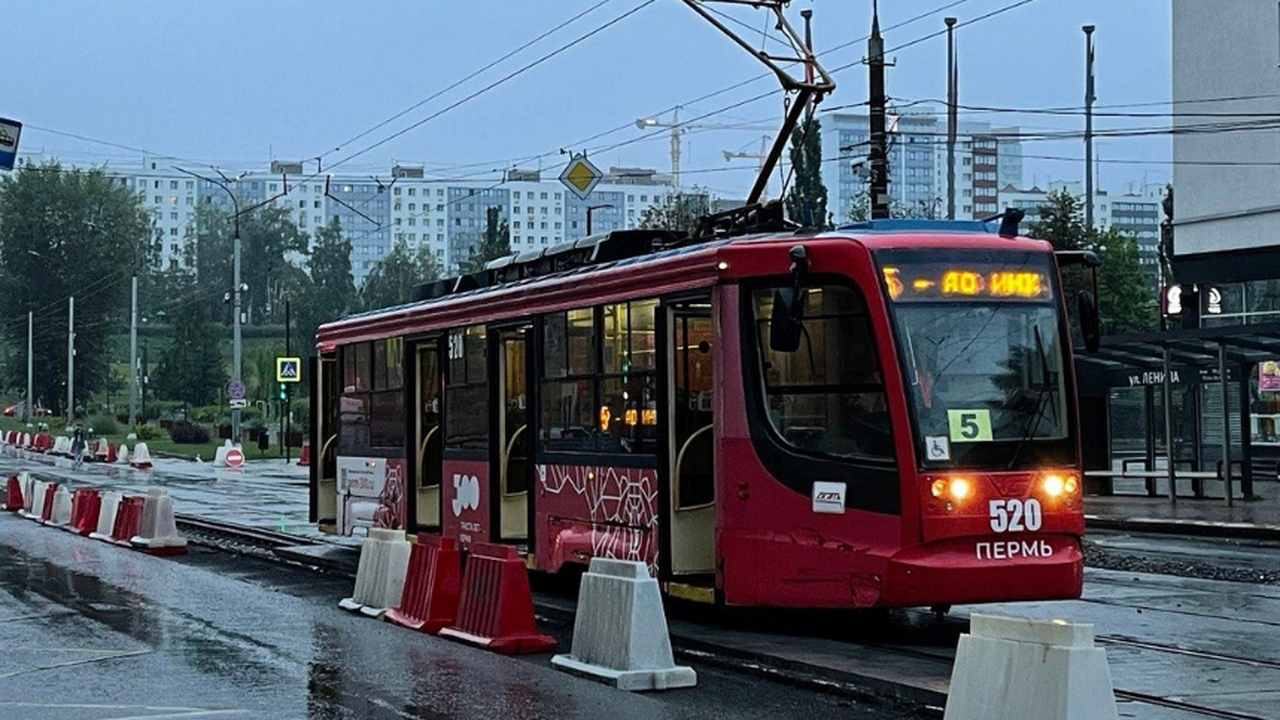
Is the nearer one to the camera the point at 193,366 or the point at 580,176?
the point at 580,176

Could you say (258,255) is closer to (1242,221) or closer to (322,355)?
(1242,221)

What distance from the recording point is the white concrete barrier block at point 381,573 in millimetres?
15352

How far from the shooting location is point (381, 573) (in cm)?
1567

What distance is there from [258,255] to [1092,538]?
5474 inches

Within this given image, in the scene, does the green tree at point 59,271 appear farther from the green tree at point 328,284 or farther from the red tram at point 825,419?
the red tram at point 825,419

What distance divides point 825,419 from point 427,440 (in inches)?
288

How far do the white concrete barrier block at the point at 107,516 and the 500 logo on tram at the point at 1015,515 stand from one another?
16.2m

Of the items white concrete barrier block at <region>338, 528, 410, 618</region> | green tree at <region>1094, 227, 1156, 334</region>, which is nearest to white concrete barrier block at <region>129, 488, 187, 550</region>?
white concrete barrier block at <region>338, 528, 410, 618</region>

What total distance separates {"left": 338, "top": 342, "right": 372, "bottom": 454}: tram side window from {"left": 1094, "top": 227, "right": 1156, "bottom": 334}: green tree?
3950cm

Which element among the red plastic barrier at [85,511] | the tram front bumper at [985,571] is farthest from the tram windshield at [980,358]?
the red plastic barrier at [85,511]

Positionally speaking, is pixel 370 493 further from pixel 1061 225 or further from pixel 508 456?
pixel 1061 225

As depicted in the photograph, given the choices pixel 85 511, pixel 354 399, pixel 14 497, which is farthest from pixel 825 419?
pixel 14 497

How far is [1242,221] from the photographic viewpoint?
39281 mm

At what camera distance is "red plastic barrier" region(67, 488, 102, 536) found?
26936 mm
